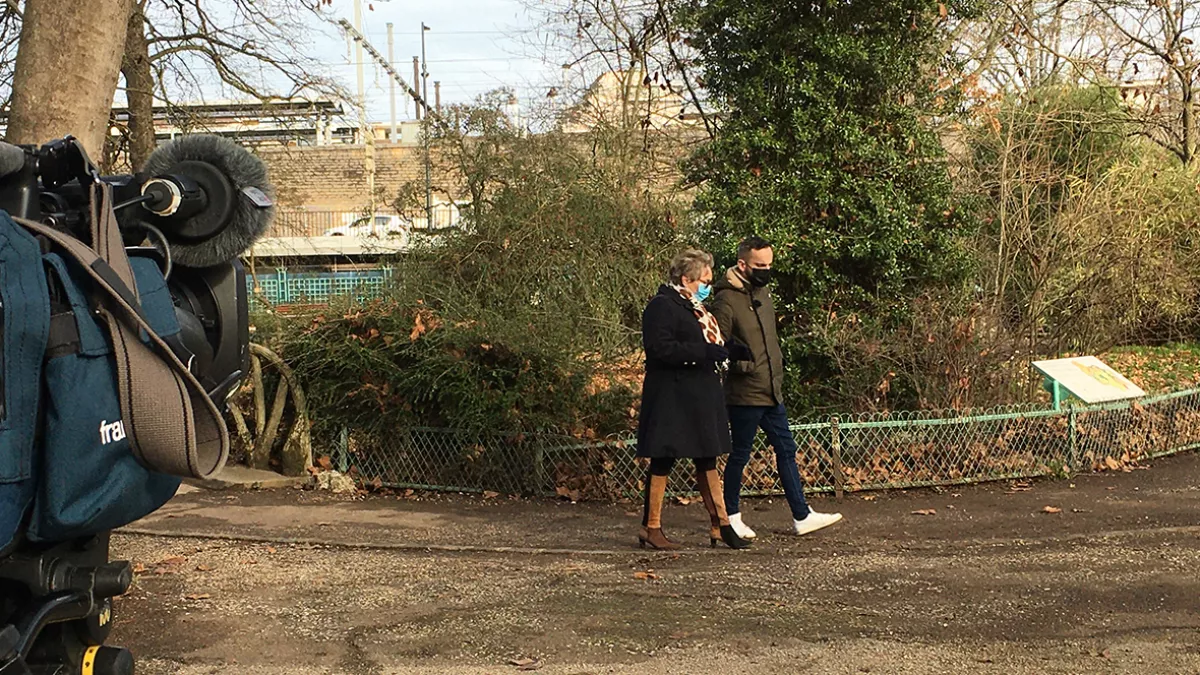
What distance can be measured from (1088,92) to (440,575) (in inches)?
504

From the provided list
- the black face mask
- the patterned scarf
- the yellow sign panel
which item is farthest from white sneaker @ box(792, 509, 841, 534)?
the yellow sign panel

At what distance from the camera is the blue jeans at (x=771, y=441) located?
720 centimetres

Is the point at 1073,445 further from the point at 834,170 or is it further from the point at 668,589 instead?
the point at 668,589

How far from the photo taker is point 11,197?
2.66m

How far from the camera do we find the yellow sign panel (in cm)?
935

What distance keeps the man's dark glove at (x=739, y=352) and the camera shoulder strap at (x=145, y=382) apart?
4.77 meters

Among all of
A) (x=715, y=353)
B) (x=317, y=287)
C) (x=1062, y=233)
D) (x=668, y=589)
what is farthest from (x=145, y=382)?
(x=1062, y=233)

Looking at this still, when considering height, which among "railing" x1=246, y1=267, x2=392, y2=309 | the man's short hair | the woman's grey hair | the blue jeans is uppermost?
the man's short hair

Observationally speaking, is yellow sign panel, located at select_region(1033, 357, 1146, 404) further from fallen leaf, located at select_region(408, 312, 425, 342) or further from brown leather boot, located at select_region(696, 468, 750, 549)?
fallen leaf, located at select_region(408, 312, 425, 342)

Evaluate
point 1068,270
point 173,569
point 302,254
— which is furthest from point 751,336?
point 302,254

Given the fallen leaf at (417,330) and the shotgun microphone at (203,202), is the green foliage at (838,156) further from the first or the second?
the shotgun microphone at (203,202)

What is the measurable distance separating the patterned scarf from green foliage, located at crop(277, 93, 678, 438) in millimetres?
2118

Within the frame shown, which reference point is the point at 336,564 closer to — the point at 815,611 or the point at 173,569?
the point at 173,569

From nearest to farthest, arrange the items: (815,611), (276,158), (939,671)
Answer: (939,671) < (815,611) < (276,158)
